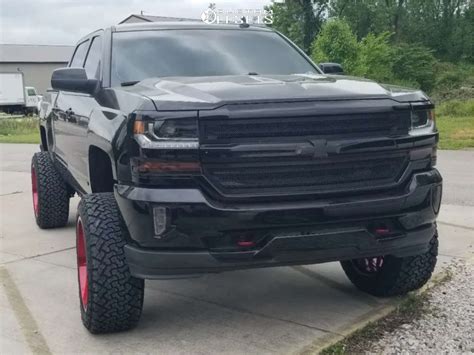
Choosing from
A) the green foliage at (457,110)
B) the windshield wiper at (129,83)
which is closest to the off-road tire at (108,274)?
the windshield wiper at (129,83)

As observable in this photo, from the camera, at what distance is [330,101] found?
3568 millimetres

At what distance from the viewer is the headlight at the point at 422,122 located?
12.3 ft

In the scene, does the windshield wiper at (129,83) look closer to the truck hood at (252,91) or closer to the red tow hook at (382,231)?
the truck hood at (252,91)

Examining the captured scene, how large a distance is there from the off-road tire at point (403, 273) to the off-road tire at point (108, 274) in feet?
5.47

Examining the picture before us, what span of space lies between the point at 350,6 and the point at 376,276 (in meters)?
63.8

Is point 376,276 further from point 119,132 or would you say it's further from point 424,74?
point 424,74

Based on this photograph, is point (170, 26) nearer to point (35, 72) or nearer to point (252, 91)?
point (252, 91)

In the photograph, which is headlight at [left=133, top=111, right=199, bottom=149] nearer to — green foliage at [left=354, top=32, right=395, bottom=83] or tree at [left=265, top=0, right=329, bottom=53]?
green foliage at [left=354, top=32, right=395, bottom=83]

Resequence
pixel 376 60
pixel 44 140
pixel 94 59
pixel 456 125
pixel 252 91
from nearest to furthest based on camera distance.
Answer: pixel 252 91 → pixel 94 59 → pixel 44 140 → pixel 456 125 → pixel 376 60

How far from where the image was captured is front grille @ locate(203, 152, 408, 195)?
3.42m

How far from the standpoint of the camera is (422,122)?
3.81m

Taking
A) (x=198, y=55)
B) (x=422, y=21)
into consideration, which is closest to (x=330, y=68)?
(x=198, y=55)

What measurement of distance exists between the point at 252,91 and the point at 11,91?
51737 millimetres

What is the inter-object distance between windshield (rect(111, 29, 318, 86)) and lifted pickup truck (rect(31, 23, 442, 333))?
61 cm
